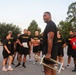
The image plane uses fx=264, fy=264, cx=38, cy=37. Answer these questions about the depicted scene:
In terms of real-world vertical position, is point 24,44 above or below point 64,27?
above

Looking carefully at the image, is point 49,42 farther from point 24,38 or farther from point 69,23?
point 69,23

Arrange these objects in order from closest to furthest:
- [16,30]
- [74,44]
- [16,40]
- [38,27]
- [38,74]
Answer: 1. [38,74]
2. [74,44]
3. [16,40]
4. [16,30]
5. [38,27]

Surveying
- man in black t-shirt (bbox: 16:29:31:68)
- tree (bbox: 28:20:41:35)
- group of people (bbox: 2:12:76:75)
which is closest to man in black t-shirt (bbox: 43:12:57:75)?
group of people (bbox: 2:12:76:75)

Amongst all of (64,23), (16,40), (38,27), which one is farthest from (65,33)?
(16,40)

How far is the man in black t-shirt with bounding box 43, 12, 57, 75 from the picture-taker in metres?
6.30

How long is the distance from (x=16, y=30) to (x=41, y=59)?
253ft

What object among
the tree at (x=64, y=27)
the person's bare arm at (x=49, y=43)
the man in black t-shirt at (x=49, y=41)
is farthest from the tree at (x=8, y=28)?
the person's bare arm at (x=49, y=43)

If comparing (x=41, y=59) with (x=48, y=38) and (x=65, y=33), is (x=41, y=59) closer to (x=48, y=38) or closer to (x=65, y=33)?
(x=48, y=38)

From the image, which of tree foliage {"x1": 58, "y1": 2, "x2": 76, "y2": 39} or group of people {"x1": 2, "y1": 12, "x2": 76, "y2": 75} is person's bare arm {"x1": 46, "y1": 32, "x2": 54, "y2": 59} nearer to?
group of people {"x1": 2, "y1": 12, "x2": 76, "y2": 75}

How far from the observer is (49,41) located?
6.30 m

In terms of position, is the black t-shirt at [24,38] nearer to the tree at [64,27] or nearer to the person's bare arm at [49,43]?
the person's bare arm at [49,43]

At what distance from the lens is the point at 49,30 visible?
638 centimetres

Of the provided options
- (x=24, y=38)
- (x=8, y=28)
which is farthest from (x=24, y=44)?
(x=8, y=28)

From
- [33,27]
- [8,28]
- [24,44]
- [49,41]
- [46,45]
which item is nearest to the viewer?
[49,41]
